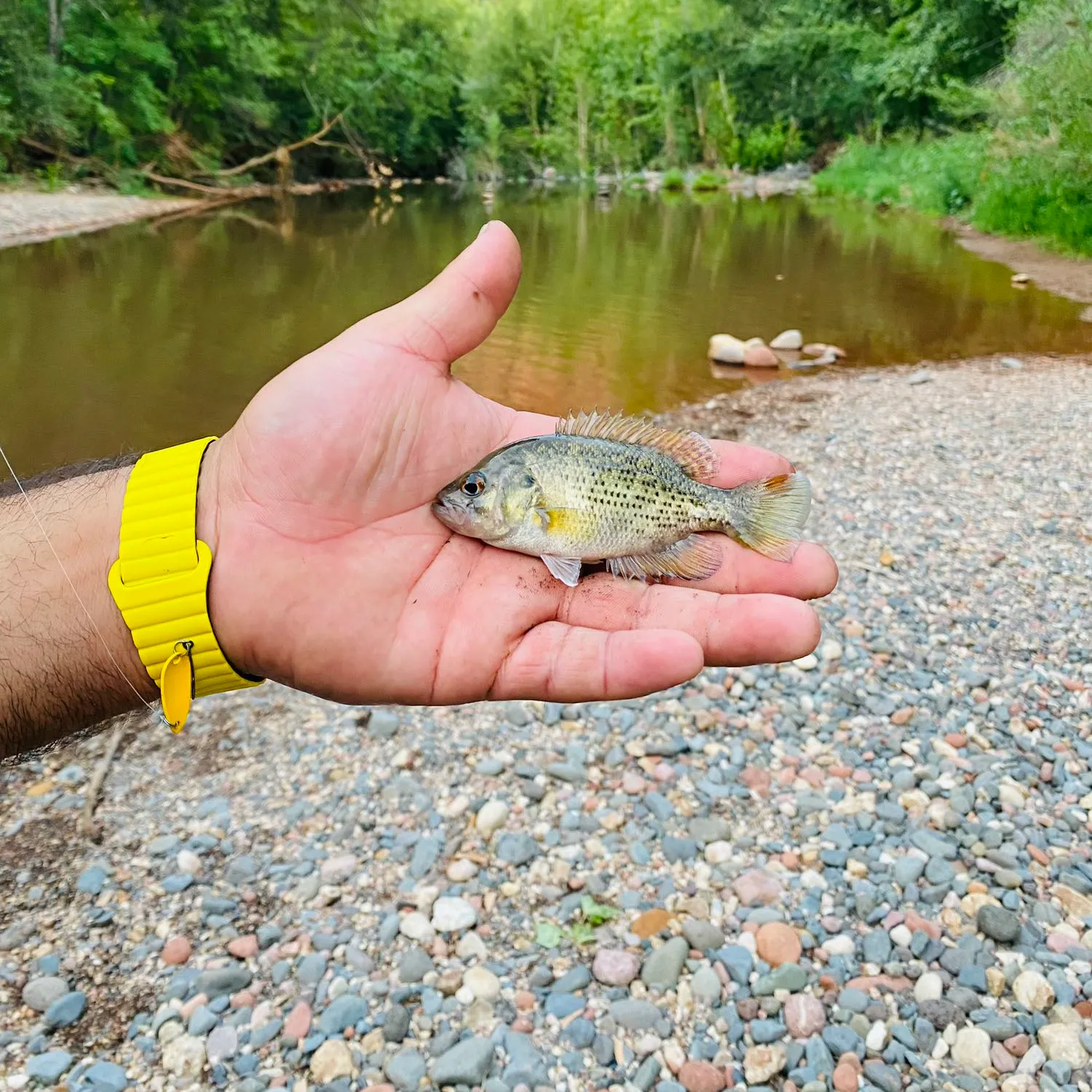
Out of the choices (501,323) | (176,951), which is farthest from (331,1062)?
(501,323)

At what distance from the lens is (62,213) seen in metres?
28.8

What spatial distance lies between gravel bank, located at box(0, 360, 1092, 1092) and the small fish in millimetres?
1928

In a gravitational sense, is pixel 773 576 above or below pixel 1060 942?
above

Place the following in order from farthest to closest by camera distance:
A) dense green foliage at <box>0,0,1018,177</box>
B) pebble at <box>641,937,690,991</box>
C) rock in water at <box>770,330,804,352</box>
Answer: dense green foliage at <box>0,0,1018,177</box>
rock in water at <box>770,330,804,352</box>
pebble at <box>641,937,690,991</box>

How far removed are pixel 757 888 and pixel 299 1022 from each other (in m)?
2.31

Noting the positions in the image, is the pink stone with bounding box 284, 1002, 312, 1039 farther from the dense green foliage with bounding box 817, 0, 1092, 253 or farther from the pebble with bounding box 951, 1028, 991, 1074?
the dense green foliage with bounding box 817, 0, 1092, 253

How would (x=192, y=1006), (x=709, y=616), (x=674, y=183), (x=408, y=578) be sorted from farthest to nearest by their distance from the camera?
(x=674, y=183) → (x=192, y=1006) → (x=408, y=578) → (x=709, y=616)

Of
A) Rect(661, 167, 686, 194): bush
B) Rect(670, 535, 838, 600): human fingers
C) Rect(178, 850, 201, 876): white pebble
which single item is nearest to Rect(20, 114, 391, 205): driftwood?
Rect(661, 167, 686, 194): bush

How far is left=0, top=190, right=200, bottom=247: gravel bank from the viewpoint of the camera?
26.2m

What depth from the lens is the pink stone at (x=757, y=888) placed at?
439cm

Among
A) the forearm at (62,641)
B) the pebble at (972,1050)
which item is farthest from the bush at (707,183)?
the forearm at (62,641)

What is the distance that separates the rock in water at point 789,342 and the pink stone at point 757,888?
1369cm

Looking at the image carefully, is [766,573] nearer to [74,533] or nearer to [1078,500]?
[74,533]

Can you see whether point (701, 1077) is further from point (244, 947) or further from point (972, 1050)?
point (244, 947)
